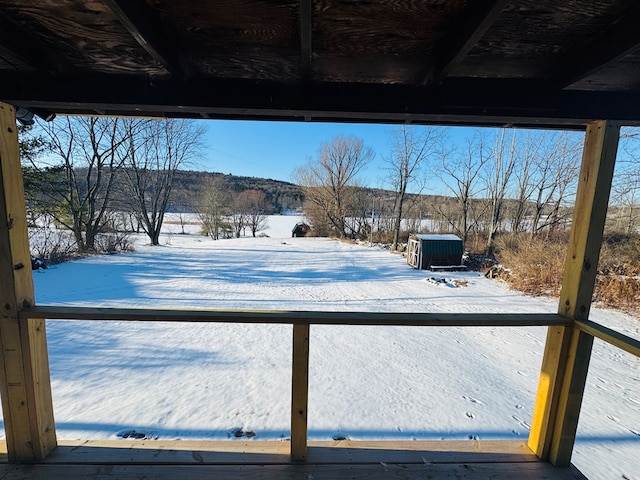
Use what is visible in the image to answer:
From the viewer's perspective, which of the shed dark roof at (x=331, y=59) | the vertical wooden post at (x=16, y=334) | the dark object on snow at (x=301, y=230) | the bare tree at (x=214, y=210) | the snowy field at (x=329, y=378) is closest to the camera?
the shed dark roof at (x=331, y=59)

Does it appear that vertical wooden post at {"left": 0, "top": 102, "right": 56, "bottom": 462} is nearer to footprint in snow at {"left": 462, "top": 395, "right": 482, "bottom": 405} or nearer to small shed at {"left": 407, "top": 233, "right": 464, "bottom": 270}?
footprint in snow at {"left": 462, "top": 395, "right": 482, "bottom": 405}

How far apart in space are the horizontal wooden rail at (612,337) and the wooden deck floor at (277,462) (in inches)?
30.9

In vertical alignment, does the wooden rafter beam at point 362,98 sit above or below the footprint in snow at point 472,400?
above

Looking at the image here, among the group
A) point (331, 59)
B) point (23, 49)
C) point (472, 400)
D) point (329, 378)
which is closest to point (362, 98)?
point (331, 59)

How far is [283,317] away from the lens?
56.5 inches

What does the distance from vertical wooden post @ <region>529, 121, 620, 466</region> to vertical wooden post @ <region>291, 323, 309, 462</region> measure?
1364 millimetres

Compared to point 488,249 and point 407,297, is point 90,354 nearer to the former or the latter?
point 407,297

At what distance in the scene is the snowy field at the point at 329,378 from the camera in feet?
7.01

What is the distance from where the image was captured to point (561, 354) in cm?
149

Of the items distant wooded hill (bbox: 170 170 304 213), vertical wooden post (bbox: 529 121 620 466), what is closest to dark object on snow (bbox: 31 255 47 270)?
distant wooded hill (bbox: 170 170 304 213)

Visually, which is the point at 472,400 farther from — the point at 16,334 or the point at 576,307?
the point at 16,334

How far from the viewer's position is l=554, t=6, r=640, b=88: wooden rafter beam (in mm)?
995

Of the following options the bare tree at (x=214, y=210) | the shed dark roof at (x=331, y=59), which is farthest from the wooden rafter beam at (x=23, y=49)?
the bare tree at (x=214, y=210)

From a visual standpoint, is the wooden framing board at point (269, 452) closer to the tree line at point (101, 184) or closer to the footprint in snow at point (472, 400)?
the footprint in snow at point (472, 400)
